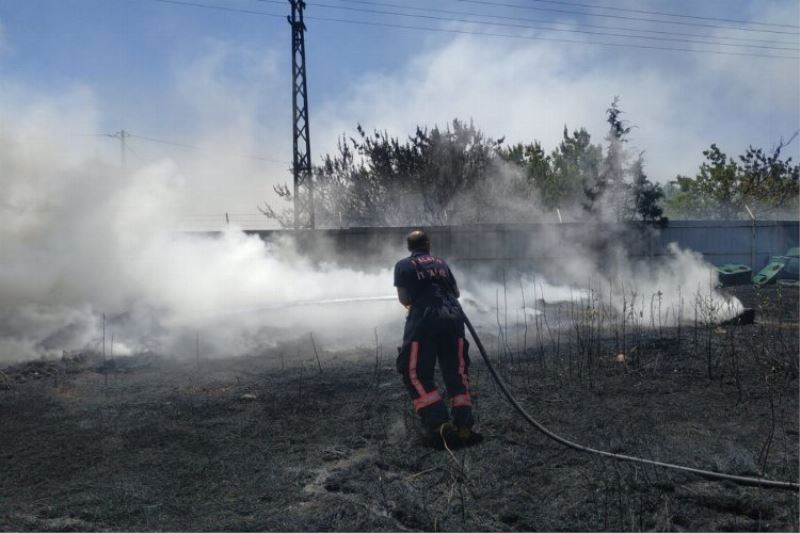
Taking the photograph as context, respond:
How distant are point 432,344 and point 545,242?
46.4 ft

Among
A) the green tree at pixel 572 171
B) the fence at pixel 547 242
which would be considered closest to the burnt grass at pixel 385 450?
the fence at pixel 547 242

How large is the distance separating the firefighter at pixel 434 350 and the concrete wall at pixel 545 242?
39.2ft

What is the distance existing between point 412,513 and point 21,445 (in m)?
3.52

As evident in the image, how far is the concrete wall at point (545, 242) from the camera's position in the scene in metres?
17.7

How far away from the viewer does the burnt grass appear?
3803mm

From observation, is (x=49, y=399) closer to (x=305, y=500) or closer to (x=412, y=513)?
(x=305, y=500)

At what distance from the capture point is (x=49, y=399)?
662 centimetres

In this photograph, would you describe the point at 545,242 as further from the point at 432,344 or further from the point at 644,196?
the point at 432,344

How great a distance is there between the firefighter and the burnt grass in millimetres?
219

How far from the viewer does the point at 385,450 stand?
16.2ft

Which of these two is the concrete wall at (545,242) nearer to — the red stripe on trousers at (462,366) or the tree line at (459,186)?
the tree line at (459,186)

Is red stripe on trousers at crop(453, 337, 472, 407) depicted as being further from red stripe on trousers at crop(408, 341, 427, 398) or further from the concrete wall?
the concrete wall

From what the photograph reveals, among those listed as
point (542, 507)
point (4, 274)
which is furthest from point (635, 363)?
point (4, 274)

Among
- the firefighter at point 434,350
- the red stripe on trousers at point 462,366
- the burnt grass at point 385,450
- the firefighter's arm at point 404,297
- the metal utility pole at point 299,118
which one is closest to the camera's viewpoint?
the burnt grass at point 385,450
